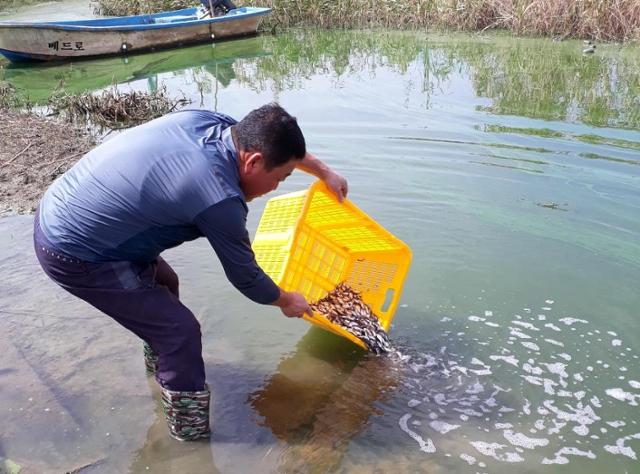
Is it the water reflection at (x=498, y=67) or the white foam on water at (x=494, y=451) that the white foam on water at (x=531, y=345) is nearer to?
the white foam on water at (x=494, y=451)

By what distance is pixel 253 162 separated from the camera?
237cm

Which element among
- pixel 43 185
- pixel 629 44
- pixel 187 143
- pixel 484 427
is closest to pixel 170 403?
pixel 187 143

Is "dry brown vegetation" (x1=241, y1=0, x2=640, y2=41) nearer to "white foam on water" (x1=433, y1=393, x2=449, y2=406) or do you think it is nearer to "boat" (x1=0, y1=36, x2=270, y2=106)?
"boat" (x1=0, y1=36, x2=270, y2=106)

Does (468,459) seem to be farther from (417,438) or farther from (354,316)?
(354,316)

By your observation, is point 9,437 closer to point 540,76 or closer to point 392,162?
point 392,162

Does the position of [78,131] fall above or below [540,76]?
below

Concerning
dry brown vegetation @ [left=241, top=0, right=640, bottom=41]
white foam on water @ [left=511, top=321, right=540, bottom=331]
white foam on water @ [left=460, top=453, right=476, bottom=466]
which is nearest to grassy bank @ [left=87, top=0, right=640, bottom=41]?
dry brown vegetation @ [left=241, top=0, right=640, bottom=41]

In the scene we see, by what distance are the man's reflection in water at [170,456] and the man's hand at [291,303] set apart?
2.40 feet

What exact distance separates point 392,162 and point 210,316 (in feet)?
10.1

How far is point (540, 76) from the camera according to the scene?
31.8 feet

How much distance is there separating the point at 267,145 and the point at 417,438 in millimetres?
1531

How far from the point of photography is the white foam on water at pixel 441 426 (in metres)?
2.95

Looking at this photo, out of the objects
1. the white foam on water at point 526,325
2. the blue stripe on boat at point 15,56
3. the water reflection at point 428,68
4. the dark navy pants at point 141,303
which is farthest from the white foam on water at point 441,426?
the blue stripe on boat at point 15,56

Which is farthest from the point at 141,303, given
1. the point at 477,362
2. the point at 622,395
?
the point at 622,395
